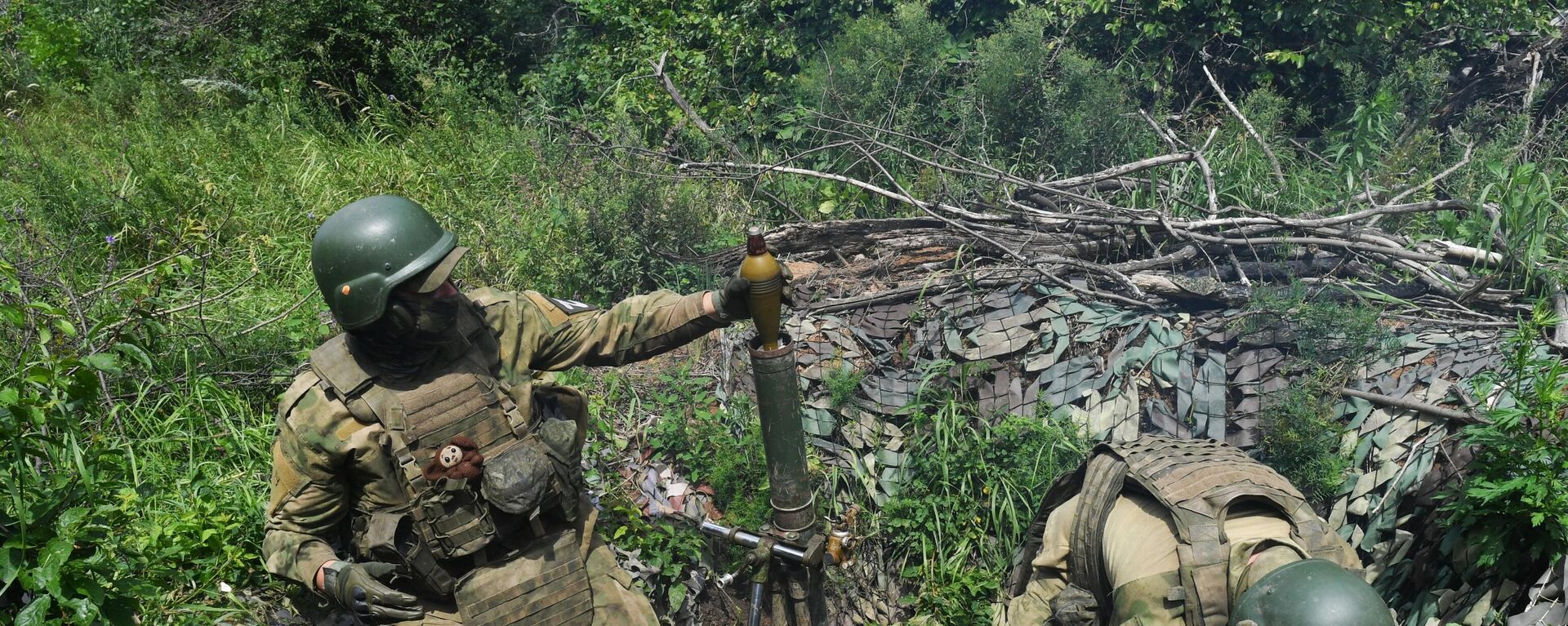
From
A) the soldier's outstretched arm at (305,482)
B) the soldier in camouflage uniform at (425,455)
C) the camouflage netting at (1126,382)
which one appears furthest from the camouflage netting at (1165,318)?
the soldier's outstretched arm at (305,482)

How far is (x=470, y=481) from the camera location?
10.2 feet

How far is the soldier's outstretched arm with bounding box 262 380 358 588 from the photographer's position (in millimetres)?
3049

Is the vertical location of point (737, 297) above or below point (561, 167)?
above

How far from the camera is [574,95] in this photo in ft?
27.8

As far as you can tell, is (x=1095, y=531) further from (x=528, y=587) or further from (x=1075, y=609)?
(x=528, y=587)

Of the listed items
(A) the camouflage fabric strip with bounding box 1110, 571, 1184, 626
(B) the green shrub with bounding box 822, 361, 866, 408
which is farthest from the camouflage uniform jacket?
(B) the green shrub with bounding box 822, 361, 866, 408

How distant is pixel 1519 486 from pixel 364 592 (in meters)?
3.40

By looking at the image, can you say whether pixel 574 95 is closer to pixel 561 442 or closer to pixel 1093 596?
pixel 561 442

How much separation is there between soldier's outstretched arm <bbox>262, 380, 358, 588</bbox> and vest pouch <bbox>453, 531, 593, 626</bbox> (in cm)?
43

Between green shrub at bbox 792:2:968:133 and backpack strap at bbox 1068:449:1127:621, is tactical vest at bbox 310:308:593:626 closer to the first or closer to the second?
backpack strap at bbox 1068:449:1127:621

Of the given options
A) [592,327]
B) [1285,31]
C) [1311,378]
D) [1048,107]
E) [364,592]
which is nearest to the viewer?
[364,592]

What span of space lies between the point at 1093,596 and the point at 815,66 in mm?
5192

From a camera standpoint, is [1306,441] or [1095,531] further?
[1306,441]

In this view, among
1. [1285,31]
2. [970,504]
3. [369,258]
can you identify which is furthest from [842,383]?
[1285,31]
